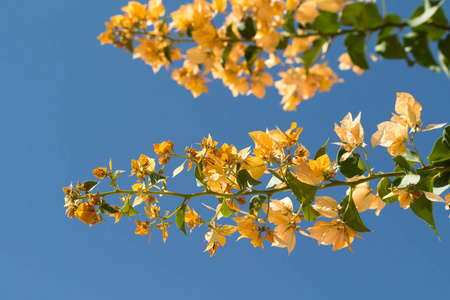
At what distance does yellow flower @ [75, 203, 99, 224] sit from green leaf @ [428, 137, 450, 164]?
0.95 metres

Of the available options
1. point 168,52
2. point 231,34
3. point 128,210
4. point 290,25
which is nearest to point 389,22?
point 290,25

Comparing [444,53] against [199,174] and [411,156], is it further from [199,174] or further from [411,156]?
[199,174]

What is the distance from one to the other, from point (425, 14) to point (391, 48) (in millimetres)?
67

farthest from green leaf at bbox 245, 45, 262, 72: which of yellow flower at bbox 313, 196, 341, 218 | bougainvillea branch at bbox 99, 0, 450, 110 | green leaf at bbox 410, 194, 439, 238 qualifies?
green leaf at bbox 410, 194, 439, 238

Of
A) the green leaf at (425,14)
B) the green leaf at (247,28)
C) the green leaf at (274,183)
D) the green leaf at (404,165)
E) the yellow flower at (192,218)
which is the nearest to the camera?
the green leaf at (425,14)

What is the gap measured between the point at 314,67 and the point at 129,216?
30.8 inches

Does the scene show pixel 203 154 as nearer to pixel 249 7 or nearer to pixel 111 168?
pixel 111 168

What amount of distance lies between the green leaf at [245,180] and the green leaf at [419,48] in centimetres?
55

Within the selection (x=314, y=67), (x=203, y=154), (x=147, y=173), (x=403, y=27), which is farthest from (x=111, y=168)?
(x=403, y=27)

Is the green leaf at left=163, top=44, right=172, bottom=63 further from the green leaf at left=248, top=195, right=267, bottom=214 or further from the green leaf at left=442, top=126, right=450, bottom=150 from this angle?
the green leaf at left=442, top=126, right=450, bottom=150

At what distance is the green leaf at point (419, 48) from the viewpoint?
2.17 ft

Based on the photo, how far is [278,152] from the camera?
114 cm

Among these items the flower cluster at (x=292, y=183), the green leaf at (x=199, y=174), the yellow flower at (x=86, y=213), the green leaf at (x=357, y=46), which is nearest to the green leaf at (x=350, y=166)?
the flower cluster at (x=292, y=183)

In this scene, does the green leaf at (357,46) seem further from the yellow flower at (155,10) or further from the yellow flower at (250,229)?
the yellow flower at (250,229)
